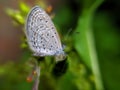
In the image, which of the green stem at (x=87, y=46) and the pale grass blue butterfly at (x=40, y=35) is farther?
the green stem at (x=87, y=46)

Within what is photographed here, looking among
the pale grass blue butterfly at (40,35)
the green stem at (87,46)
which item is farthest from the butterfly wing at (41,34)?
the green stem at (87,46)

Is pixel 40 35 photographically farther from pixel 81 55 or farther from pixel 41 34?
pixel 81 55

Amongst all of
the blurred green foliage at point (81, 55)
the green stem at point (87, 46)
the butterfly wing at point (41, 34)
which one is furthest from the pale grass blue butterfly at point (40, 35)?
the green stem at point (87, 46)

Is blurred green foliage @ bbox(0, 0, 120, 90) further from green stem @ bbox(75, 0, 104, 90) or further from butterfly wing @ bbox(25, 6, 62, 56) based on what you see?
butterfly wing @ bbox(25, 6, 62, 56)

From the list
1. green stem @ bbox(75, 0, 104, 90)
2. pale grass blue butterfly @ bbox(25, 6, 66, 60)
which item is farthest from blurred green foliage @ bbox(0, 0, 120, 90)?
pale grass blue butterfly @ bbox(25, 6, 66, 60)

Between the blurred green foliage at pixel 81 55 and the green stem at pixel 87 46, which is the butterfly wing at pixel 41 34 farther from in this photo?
the green stem at pixel 87 46

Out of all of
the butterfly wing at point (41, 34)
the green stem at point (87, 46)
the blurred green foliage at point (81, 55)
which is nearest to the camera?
the butterfly wing at point (41, 34)

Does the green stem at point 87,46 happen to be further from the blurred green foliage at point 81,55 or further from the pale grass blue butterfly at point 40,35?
the pale grass blue butterfly at point 40,35

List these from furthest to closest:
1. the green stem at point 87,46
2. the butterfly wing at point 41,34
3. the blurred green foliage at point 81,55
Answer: the green stem at point 87,46 < the blurred green foliage at point 81,55 < the butterfly wing at point 41,34
